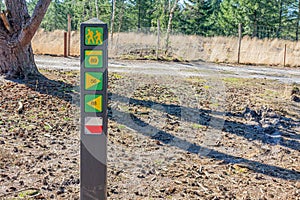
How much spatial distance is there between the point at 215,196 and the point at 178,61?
995 centimetres

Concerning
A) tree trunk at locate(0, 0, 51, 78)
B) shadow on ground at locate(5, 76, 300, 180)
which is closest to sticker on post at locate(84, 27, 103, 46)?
shadow on ground at locate(5, 76, 300, 180)

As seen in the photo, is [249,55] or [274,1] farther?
[274,1]

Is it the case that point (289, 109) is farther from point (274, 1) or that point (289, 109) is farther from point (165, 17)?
point (274, 1)

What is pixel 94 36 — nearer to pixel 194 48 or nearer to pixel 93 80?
pixel 93 80

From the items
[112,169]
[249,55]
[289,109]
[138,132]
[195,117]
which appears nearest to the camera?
[112,169]

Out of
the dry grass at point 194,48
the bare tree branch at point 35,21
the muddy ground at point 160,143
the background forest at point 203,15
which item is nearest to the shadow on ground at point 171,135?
the muddy ground at point 160,143

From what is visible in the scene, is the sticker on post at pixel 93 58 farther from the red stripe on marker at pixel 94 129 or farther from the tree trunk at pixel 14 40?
the tree trunk at pixel 14 40

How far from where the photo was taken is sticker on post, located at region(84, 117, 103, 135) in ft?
5.71

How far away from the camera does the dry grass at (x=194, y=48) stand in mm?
13242

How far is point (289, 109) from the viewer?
5.01 meters

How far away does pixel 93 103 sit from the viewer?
1.73 m

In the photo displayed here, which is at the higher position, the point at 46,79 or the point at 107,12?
the point at 107,12

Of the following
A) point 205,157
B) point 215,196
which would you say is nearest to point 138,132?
point 205,157

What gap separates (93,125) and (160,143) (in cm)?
183
